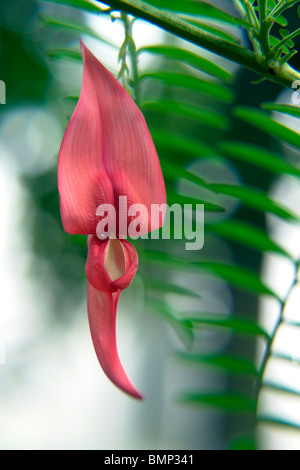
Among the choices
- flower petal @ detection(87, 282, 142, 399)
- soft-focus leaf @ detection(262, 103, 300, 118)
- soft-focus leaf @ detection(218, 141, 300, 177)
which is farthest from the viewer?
soft-focus leaf @ detection(218, 141, 300, 177)

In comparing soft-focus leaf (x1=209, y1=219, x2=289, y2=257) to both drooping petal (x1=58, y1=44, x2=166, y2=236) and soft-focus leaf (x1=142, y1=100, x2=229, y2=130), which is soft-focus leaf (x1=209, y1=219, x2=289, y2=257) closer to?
soft-focus leaf (x1=142, y1=100, x2=229, y2=130)

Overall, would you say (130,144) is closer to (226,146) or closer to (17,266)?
(226,146)

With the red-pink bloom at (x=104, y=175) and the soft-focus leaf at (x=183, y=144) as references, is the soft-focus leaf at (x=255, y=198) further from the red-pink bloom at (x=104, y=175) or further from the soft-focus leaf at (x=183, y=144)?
the red-pink bloom at (x=104, y=175)

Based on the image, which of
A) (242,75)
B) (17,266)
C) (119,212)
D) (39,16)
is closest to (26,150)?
(17,266)

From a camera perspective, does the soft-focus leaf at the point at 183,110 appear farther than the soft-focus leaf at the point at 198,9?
Yes

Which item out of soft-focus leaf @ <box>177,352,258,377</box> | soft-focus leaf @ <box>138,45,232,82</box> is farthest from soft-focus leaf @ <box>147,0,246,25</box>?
soft-focus leaf @ <box>177,352,258,377</box>

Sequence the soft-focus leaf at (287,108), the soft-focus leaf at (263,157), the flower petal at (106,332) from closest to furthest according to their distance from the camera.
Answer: the flower petal at (106,332) < the soft-focus leaf at (287,108) < the soft-focus leaf at (263,157)

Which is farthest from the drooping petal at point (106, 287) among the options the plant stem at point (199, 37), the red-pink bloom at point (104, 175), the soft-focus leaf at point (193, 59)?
the soft-focus leaf at point (193, 59)

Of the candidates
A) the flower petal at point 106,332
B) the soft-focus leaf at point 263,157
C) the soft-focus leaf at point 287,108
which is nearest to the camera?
the flower petal at point 106,332

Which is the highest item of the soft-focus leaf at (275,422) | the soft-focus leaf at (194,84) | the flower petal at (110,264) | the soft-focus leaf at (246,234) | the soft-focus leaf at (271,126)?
the soft-focus leaf at (194,84)
